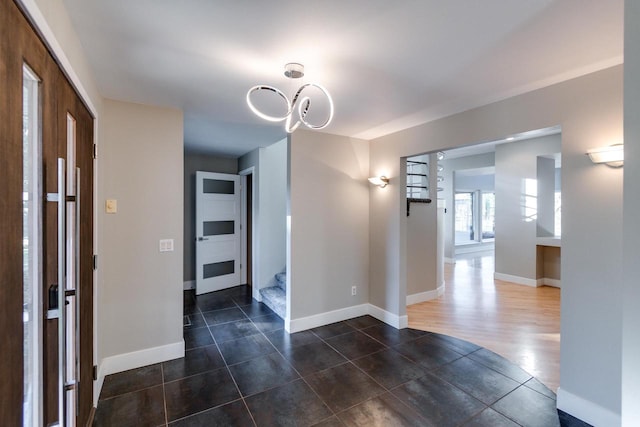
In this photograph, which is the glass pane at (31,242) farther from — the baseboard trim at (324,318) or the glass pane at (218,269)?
the glass pane at (218,269)

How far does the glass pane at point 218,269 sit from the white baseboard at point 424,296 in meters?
3.22

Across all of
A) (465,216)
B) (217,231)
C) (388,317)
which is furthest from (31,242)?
(465,216)

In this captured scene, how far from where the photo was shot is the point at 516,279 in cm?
579

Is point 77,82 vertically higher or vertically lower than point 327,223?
higher

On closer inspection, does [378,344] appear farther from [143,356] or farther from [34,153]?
[34,153]

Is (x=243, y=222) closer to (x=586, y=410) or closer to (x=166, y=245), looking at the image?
(x=166, y=245)

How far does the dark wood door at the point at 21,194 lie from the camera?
896 mm

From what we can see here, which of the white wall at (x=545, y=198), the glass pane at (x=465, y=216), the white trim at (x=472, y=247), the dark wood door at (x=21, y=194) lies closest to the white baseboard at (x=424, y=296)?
the white wall at (x=545, y=198)

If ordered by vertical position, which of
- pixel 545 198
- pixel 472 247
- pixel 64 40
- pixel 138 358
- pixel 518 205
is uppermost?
pixel 64 40

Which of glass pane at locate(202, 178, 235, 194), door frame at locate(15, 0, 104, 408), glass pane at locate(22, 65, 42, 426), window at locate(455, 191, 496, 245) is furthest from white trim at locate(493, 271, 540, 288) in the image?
glass pane at locate(22, 65, 42, 426)

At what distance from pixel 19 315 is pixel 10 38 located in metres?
0.91

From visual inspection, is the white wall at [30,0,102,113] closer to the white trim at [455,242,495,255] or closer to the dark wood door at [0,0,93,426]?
the dark wood door at [0,0,93,426]

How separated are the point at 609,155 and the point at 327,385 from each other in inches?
108

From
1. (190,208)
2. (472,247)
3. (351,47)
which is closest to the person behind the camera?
(351,47)
